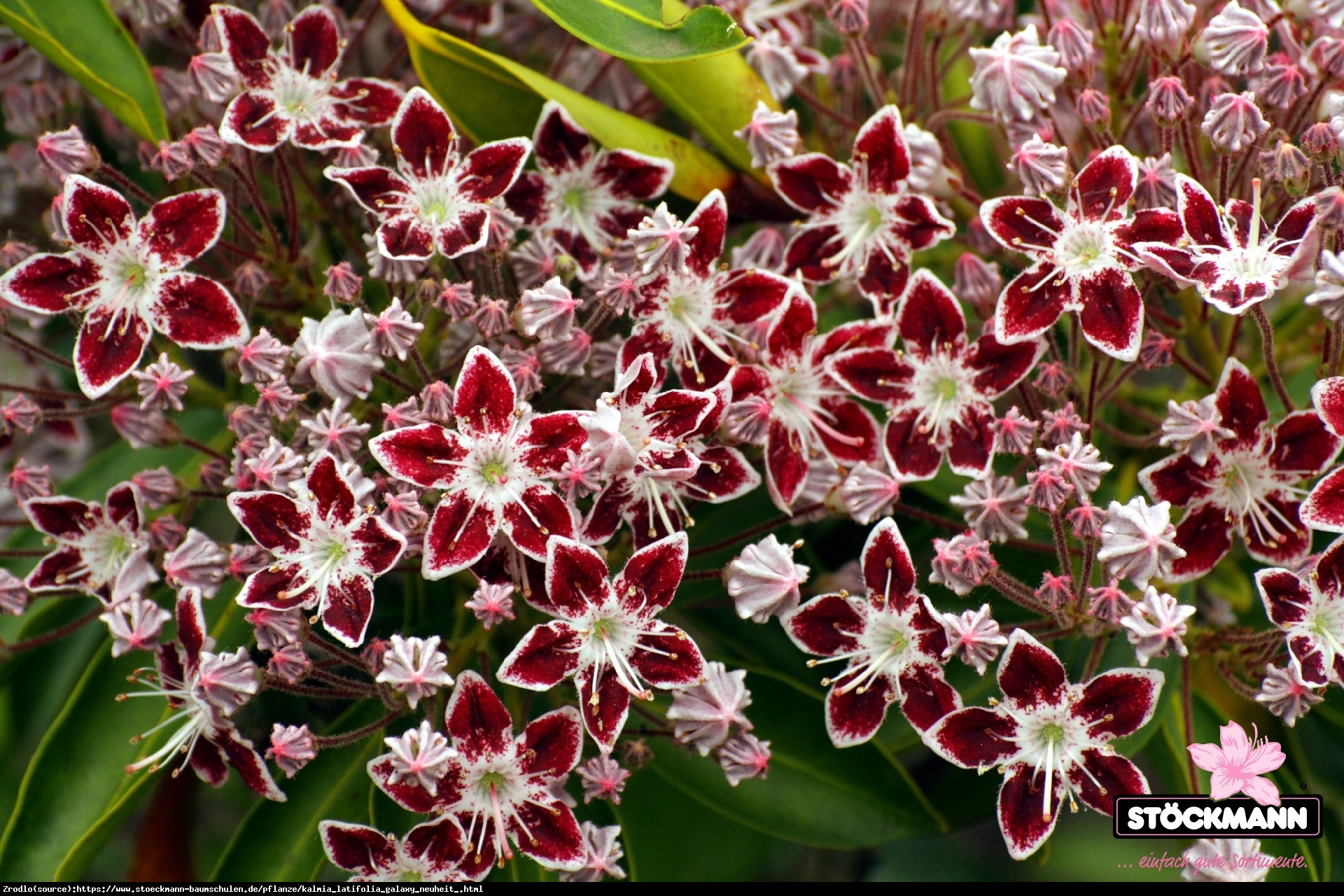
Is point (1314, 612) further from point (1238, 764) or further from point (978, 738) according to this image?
point (978, 738)

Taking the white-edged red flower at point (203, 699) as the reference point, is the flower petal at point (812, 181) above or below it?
above

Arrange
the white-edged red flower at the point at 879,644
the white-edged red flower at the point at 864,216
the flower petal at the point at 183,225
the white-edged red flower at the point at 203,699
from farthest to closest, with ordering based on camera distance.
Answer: the white-edged red flower at the point at 864,216, the flower petal at the point at 183,225, the white-edged red flower at the point at 879,644, the white-edged red flower at the point at 203,699

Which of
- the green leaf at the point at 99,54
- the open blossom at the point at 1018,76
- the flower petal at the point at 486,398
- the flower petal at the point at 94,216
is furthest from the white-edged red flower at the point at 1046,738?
the green leaf at the point at 99,54

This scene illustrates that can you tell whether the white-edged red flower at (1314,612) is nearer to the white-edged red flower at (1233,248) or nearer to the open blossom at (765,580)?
the white-edged red flower at (1233,248)

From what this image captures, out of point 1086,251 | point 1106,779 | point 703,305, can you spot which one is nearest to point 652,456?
point 703,305

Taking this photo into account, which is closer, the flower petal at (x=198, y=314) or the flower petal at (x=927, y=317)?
the flower petal at (x=198, y=314)

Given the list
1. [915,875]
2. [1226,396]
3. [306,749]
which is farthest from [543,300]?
[915,875]
